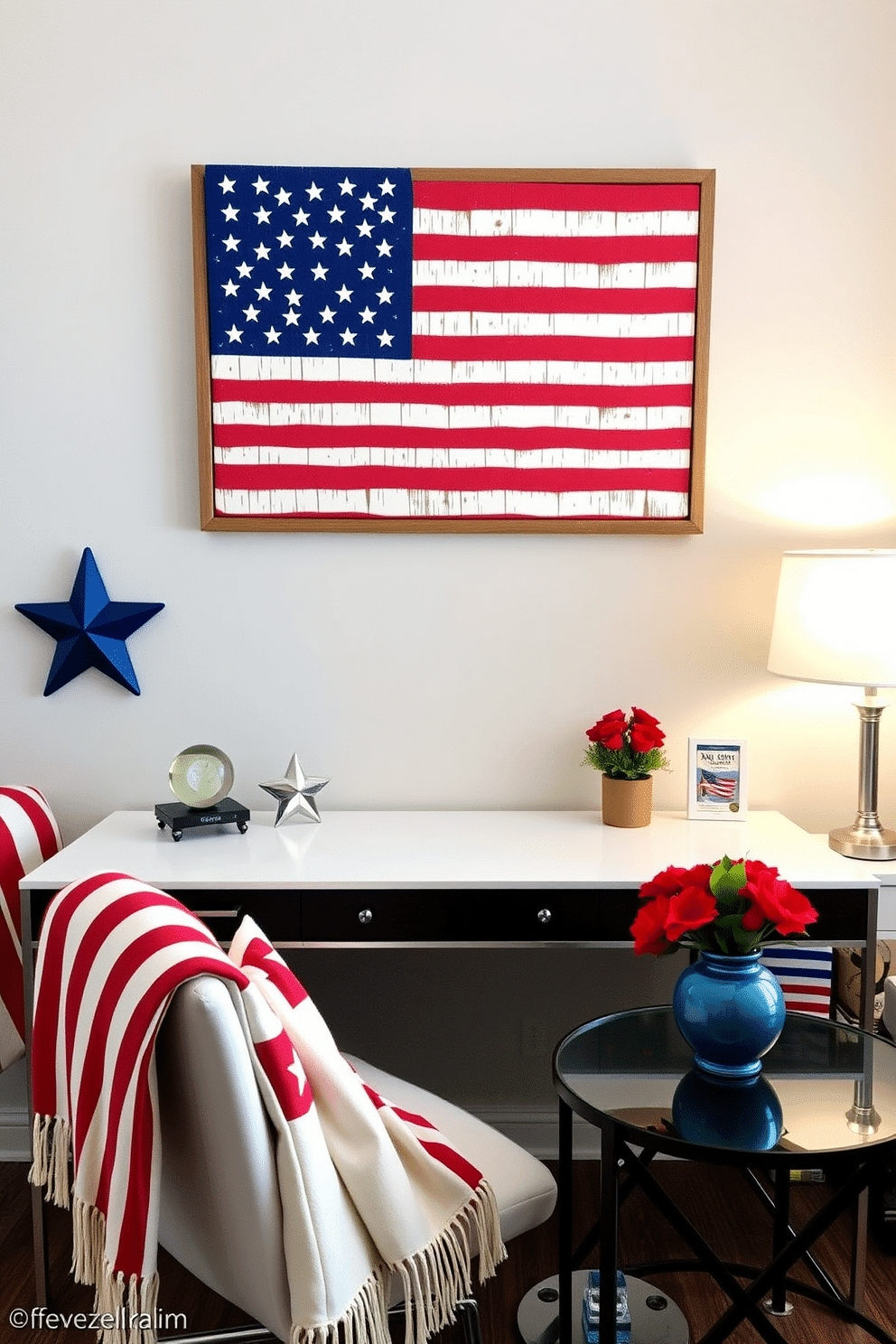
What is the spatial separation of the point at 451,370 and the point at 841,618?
996 millimetres

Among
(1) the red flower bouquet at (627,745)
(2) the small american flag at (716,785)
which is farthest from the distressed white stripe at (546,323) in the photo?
(2) the small american flag at (716,785)

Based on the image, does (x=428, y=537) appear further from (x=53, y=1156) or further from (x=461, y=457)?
(x=53, y=1156)

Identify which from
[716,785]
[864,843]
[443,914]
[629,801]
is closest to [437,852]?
[443,914]

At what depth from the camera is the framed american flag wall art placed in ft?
7.83

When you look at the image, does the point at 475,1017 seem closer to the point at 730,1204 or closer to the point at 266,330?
the point at 730,1204

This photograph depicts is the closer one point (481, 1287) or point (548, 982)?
point (481, 1287)

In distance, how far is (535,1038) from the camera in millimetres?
2600

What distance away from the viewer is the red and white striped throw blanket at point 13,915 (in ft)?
7.08

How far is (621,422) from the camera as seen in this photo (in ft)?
8.05

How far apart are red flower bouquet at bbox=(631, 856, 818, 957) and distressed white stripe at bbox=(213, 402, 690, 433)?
1.22 m

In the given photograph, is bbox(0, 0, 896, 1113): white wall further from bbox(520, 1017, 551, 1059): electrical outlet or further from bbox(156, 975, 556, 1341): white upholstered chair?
bbox(156, 975, 556, 1341): white upholstered chair

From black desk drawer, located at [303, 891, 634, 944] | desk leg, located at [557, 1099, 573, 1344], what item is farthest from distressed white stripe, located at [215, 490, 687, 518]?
desk leg, located at [557, 1099, 573, 1344]

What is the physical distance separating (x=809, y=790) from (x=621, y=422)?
3.16 feet

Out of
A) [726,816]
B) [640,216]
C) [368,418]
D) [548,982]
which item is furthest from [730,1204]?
[640,216]
